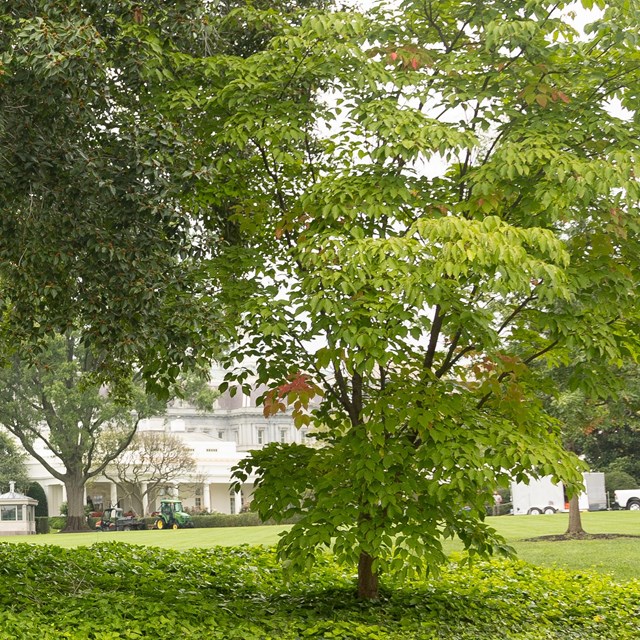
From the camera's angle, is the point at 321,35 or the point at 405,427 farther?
the point at 405,427

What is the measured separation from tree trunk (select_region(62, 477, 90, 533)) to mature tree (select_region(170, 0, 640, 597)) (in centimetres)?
3613

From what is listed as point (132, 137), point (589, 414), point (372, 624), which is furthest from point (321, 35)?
point (589, 414)

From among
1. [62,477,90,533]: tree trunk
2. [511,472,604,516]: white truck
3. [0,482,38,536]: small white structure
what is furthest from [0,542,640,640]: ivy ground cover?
[0,482,38,536]: small white structure

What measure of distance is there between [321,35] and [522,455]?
12.0 feet

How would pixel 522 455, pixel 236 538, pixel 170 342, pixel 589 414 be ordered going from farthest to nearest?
pixel 236 538, pixel 589 414, pixel 170 342, pixel 522 455

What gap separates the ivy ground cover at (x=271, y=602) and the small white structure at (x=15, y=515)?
32.2 metres

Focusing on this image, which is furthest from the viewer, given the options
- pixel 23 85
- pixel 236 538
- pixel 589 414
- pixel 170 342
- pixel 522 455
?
pixel 236 538

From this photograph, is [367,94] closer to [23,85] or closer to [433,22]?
[433,22]

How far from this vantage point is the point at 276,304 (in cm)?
739

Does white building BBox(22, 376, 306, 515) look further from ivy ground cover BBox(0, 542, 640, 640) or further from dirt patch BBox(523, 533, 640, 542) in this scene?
ivy ground cover BBox(0, 542, 640, 640)

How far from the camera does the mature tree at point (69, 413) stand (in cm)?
3856

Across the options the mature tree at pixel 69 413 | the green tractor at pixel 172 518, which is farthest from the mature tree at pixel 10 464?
the green tractor at pixel 172 518

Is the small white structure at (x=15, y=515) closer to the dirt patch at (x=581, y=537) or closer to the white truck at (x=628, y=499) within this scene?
the white truck at (x=628, y=499)

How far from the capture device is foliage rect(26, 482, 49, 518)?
49.7 m
